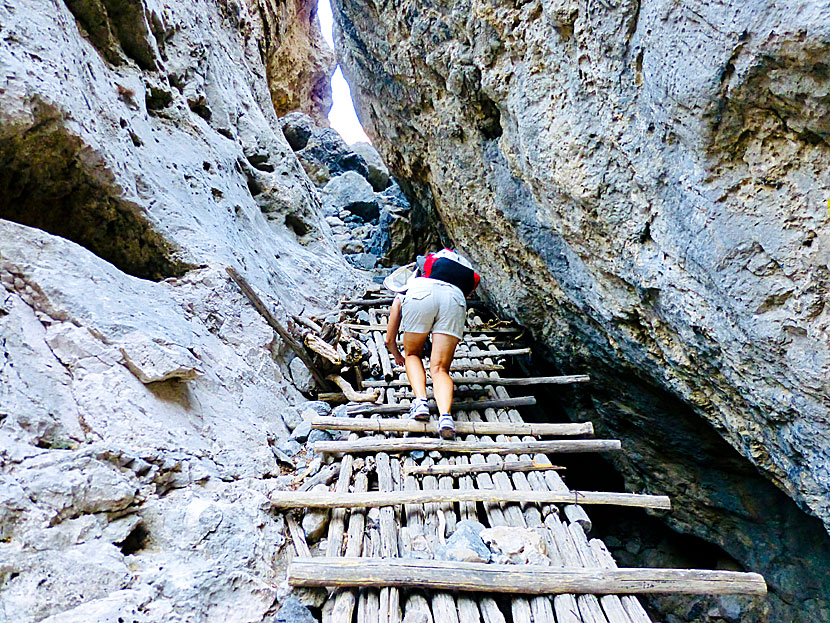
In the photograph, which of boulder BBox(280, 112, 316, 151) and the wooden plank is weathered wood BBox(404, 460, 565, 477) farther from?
boulder BBox(280, 112, 316, 151)

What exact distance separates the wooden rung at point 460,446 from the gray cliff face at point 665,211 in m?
0.94

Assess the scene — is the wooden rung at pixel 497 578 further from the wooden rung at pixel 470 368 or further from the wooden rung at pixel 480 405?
the wooden rung at pixel 470 368

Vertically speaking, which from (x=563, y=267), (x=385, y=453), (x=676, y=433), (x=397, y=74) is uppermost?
(x=397, y=74)

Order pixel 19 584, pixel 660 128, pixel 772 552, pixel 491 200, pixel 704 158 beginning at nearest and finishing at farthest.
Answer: pixel 19 584 → pixel 704 158 → pixel 660 128 → pixel 772 552 → pixel 491 200

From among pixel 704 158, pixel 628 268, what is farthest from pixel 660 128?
pixel 628 268

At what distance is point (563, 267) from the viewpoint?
13.5 feet

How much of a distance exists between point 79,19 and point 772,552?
7431mm

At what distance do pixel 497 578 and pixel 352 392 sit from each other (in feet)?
6.67

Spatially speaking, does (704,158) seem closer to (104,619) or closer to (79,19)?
(104,619)

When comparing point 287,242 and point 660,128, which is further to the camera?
point 287,242

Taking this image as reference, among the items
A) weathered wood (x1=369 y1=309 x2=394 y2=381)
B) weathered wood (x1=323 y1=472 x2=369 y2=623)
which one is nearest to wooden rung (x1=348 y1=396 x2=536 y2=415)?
weathered wood (x1=369 y1=309 x2=394 y2=381)

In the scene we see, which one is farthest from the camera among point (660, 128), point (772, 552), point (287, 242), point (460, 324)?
point (287, 242)

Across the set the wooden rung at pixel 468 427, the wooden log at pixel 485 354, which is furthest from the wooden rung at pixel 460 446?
the wooden log at pixel 485 354

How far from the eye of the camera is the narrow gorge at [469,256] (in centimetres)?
178
